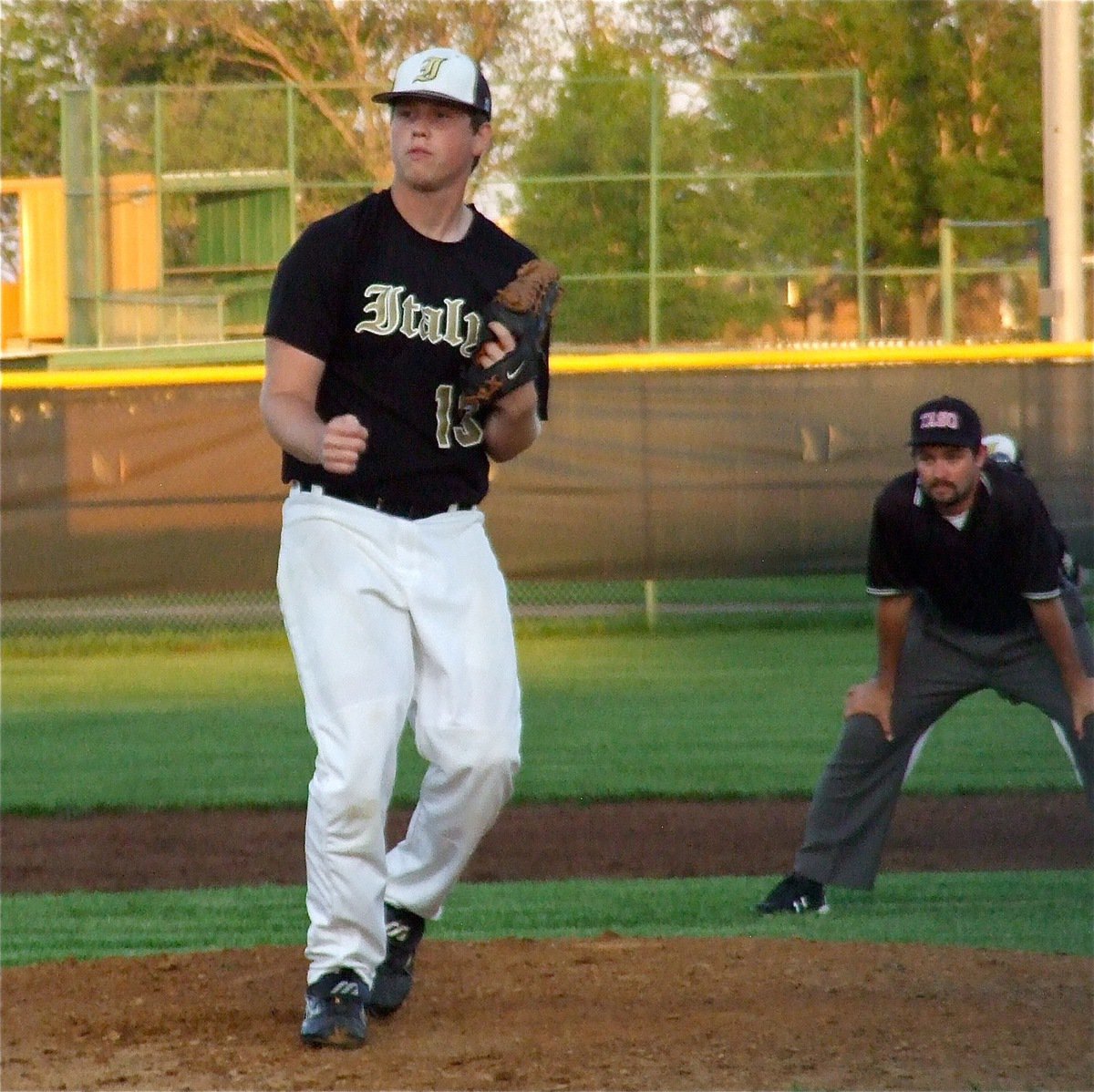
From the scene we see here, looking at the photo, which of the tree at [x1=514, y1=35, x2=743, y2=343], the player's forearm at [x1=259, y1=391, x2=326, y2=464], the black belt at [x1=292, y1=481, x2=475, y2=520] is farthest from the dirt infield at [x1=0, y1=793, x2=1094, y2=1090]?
the tree at [x1=514, y1=35, x2=743, y2=343]

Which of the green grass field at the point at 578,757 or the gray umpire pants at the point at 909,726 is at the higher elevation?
the gray umpire pants at the point at 909,726

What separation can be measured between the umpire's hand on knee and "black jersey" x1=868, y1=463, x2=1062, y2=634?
318 mm

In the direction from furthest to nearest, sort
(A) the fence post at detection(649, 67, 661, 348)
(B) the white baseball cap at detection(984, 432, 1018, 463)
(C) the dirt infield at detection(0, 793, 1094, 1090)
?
(A) the fence post at detection(649, 67, 661, 348), (B) the white baseball cap at detection(984, 432, 1018, 463), (C) the dirt infield at detection(0, 793, 1094, 1090)

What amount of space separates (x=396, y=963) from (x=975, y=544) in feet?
7.59

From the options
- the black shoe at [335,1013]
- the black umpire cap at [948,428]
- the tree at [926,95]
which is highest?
the tree at [926,95]

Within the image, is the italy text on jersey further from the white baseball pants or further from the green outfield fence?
the green outfield fence

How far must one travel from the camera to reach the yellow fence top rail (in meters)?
12.0

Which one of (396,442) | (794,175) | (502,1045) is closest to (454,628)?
(396,442)

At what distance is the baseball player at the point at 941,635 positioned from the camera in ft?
18.5

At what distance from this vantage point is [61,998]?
464 centimetres

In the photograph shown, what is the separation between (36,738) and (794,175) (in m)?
11.7

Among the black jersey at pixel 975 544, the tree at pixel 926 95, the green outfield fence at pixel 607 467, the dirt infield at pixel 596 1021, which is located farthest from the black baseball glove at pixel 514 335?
the tree at pixel 926 95

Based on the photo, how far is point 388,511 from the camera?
4.05 meters

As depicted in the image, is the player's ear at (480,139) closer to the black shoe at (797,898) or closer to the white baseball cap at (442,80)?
the white baseball cap at (442,80)
